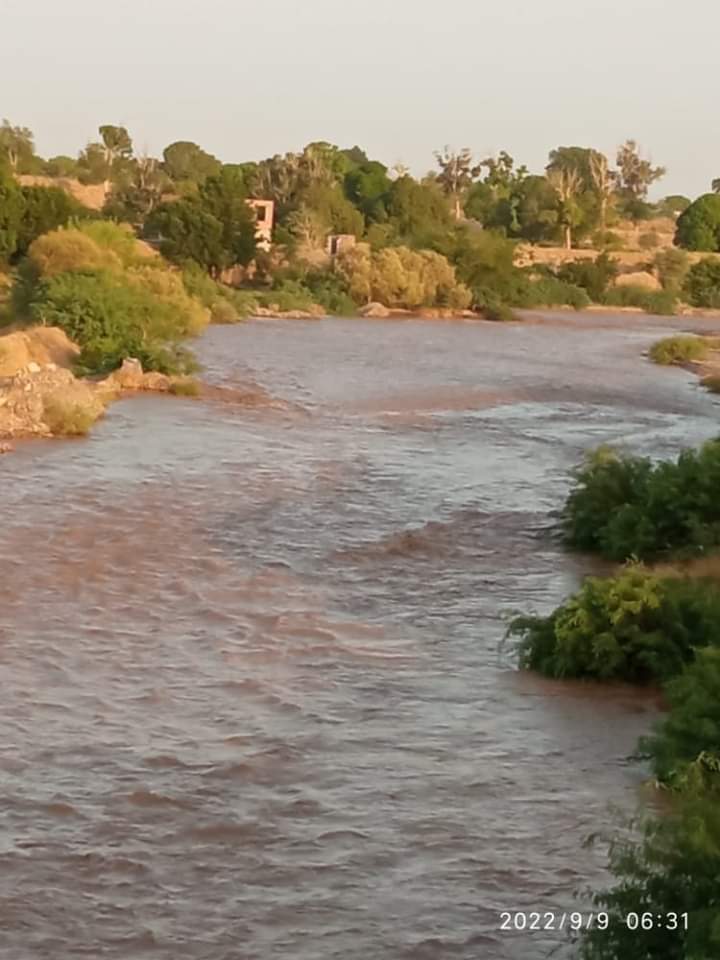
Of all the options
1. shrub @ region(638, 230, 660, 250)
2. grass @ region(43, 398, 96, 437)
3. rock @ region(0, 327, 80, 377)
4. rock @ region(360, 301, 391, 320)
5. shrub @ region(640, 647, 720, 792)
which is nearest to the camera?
shrub @ region(640, 647, 720, 792)

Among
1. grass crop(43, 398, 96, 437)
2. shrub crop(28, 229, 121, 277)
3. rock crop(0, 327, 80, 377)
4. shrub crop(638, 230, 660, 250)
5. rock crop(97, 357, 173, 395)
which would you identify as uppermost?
shrub crop(638, 230, 660, 250)

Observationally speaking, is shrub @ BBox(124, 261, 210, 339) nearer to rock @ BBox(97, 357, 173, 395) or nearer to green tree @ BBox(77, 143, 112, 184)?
rock @ BBox(97, 357, 173, 395)

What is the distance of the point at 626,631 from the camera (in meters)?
9.20

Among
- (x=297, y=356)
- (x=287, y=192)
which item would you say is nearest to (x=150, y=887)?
(x=297, y=356)

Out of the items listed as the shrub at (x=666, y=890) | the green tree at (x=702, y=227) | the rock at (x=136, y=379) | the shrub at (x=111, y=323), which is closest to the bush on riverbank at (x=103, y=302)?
the shrub at (x=111, y=323)

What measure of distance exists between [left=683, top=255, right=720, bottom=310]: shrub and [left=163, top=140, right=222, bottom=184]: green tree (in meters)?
30.7

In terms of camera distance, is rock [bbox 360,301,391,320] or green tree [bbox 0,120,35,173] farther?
green tree [bbox 0,120,35,173]

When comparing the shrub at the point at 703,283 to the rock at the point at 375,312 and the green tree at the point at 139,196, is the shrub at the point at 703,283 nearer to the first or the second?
the rock at the point at 375,312

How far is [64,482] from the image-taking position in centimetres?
1623

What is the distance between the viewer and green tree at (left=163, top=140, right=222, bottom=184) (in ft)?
291

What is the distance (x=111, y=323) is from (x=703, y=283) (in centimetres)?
4728

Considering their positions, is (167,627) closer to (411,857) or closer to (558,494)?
(411,857)

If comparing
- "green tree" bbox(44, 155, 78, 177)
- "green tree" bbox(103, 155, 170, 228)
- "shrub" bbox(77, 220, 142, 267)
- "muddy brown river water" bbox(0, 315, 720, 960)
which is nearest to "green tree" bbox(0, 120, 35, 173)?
"green tree" bbox(44, 155, 78, 177)

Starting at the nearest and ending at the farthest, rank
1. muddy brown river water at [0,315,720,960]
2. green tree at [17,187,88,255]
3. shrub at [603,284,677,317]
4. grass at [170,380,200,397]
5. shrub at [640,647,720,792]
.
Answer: muddy brown river water at [0,315,720,960] < shrub at [640,647,720,792] < grass at [170,380,200,397] < green tree at [17,187,88,255] < shrub at [603,284,677,317]
